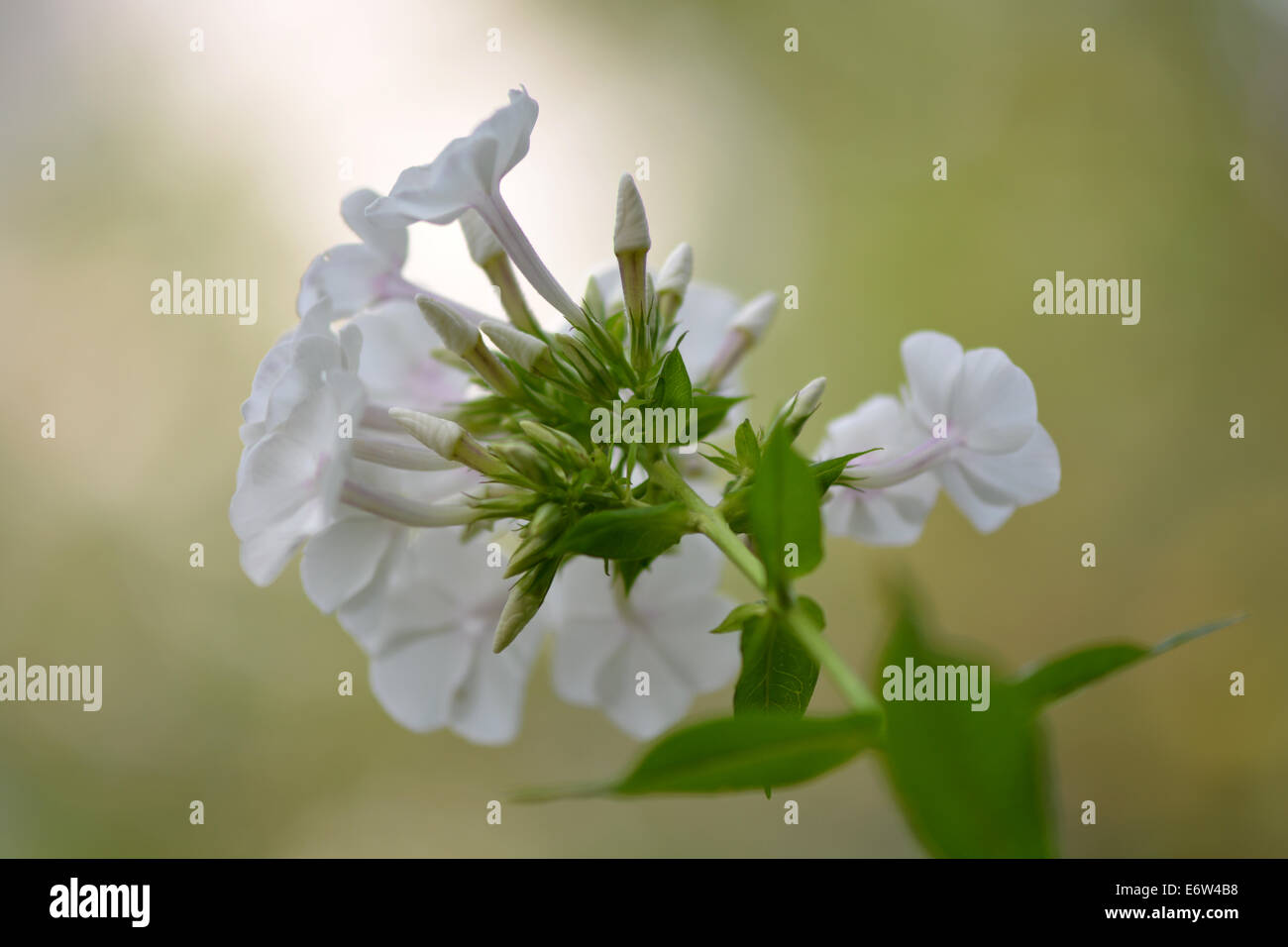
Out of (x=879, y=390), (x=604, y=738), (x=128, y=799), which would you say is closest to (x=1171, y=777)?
(x=879, y=390)

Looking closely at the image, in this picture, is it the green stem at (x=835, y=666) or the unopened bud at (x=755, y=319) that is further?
the unopened bud at (x=755, y=319)

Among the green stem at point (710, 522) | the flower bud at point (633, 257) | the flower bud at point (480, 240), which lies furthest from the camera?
the flower bud at point (480, 240)

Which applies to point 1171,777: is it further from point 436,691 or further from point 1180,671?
point 436,691

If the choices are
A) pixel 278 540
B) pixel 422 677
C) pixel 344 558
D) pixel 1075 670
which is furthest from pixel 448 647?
pixel 1075 670

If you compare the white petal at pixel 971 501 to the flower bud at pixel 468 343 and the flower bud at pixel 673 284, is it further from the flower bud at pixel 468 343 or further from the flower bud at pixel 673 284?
the flower bud at pixel 468 343

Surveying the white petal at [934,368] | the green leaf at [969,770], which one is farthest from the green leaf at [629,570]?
the green leaf at [969,770]

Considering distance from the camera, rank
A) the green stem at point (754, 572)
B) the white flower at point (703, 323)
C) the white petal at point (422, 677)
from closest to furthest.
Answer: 1. the green stem at point (754, 572)
2. the white petal at point (422, 677)
3. the white flower at point (703, 323)
